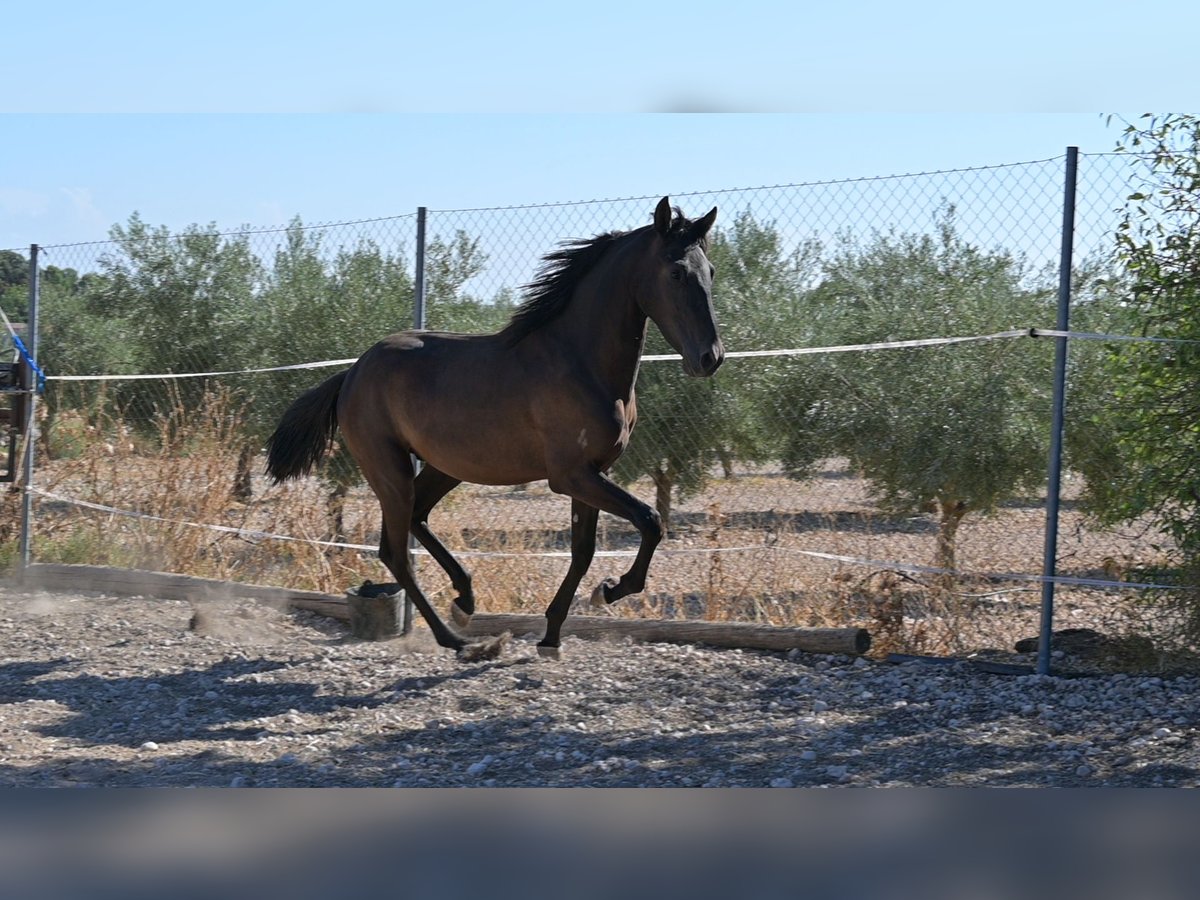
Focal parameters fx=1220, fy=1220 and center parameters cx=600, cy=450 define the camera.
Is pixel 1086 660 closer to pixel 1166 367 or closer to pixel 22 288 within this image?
pixel 1166 367

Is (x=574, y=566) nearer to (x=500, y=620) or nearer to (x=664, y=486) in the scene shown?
(x=500, y=620)

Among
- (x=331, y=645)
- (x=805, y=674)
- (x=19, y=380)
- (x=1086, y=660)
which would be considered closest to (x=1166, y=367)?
(x=1086, y=660)

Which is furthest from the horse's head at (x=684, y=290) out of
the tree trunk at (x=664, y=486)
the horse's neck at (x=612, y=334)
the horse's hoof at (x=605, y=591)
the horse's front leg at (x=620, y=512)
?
the tree trunk at (x=664, y=486)

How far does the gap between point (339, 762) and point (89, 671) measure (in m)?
2.48

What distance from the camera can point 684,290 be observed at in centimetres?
593

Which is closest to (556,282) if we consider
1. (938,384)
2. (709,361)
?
(709,361)

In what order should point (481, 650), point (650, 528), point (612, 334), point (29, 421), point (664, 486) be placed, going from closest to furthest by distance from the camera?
point (650, 528)
point (612, 334)
point (481, 650)
point (29, 421)
point (664, 486)

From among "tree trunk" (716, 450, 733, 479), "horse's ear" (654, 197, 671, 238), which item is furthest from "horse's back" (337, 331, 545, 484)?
"tree trunk" (716, 450, 733, 479)

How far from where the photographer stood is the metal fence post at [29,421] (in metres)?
9.55

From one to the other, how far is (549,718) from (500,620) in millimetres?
2011

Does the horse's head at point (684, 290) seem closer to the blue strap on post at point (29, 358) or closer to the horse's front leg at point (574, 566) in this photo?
the horse's front leg at point (574, 566)

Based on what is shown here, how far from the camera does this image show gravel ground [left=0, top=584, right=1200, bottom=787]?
4.85 meters

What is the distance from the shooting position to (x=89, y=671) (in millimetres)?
6770

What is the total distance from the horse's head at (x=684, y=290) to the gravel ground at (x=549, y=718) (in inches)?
67.1
